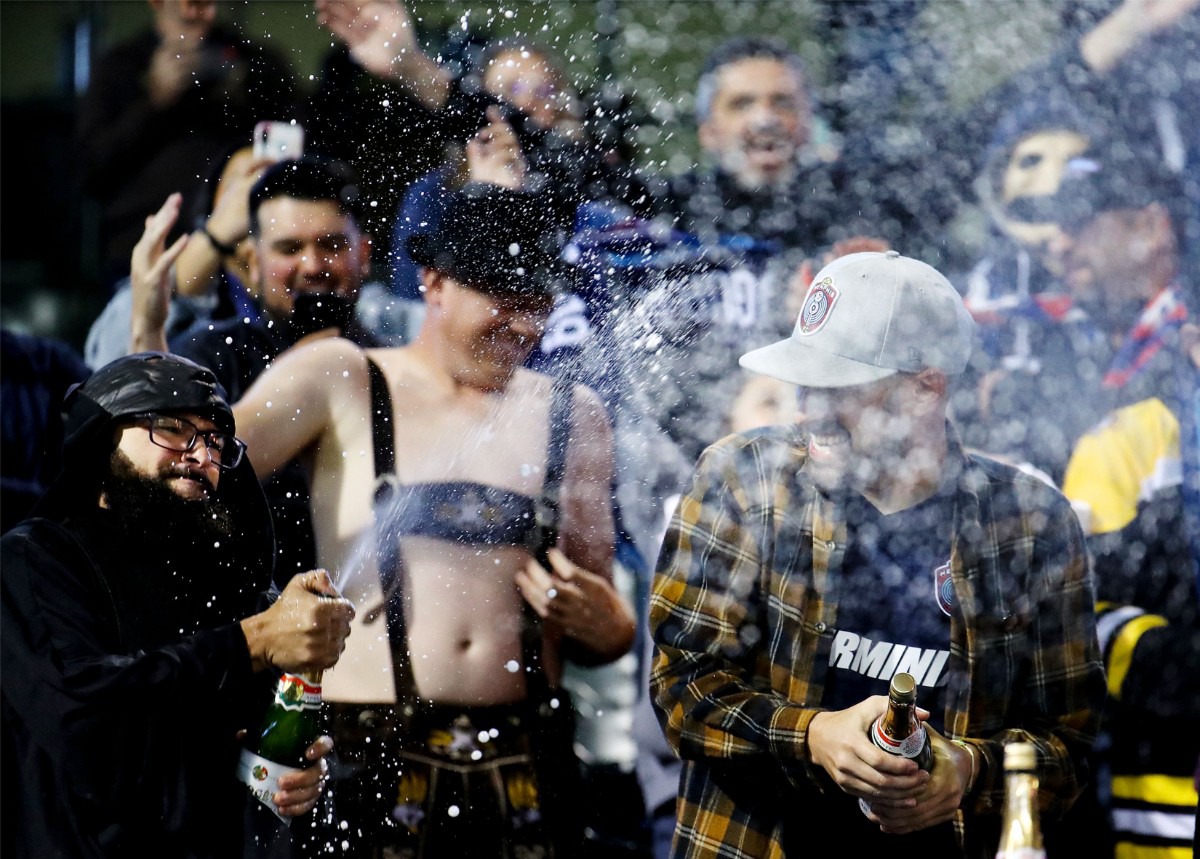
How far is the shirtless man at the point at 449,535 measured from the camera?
5.64ft

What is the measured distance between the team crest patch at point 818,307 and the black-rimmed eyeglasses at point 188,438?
0.79 metres

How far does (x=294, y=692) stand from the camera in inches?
65.2

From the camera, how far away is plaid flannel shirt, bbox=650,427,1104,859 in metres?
1.47

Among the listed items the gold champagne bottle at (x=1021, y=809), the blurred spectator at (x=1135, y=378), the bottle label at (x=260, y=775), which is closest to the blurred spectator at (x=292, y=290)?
the bottle label at (x=260, y=775)

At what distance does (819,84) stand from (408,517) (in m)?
1.03

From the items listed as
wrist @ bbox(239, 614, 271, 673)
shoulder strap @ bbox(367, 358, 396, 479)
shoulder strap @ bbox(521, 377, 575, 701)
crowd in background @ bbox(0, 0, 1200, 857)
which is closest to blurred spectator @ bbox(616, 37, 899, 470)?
crowd in background @ bbox(0, 0, 1200, 857)

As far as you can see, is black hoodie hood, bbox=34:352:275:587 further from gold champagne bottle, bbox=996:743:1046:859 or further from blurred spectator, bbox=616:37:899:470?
gold champagne bottle, bbox=996:743:1046:859

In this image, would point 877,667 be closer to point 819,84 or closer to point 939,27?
point 819,84

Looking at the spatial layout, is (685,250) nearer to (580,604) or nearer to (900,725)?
(580,604)

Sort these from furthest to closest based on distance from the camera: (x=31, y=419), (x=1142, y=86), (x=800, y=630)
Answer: (x=1142, y=86), (x=31, y=419), (x=800, y=630)

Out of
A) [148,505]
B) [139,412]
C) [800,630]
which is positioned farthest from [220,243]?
[800,630]

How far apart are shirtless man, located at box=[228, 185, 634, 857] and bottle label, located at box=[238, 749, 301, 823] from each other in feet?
0.30

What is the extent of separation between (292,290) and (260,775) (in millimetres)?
676

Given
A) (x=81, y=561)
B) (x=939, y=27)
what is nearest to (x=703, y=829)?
(x=81, y=561)
